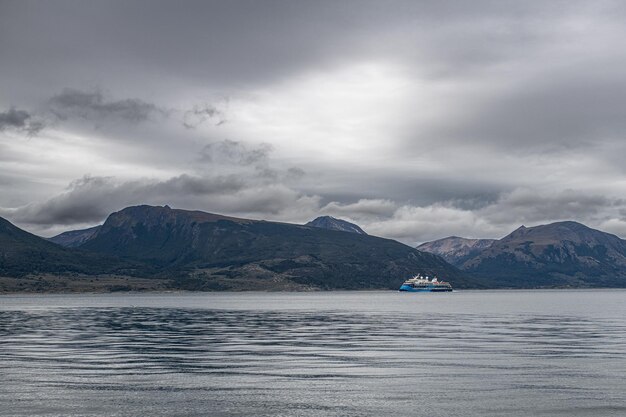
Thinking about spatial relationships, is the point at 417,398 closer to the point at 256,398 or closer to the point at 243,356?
the point at 256,398

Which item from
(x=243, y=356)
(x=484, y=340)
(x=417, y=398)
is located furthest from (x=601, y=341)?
(x=417, y=398)

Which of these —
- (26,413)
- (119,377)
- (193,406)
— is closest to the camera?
(26,413)

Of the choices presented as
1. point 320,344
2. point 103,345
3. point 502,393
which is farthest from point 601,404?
point 103,345

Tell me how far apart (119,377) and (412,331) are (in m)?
74.2

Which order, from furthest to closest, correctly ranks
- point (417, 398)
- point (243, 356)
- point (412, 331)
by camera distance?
1. point (412, 331)
2. point (243, 356)
3. point (417, 398)

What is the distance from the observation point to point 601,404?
1994 inches

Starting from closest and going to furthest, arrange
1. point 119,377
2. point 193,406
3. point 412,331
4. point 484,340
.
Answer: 1. point 193,406
2. point 119,377
3. point 484,340
4. point 412,331

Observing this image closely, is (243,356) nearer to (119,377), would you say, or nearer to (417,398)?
(119,377)

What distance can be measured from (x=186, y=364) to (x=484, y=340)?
50536 millimetres

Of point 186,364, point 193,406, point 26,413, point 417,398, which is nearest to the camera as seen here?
point 26,413

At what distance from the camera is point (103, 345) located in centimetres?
9825

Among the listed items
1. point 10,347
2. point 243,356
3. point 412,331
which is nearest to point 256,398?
point 243,356

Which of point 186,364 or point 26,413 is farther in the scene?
point 186,364

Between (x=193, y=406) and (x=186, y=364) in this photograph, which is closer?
(x=193, y=406)
